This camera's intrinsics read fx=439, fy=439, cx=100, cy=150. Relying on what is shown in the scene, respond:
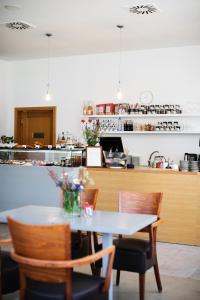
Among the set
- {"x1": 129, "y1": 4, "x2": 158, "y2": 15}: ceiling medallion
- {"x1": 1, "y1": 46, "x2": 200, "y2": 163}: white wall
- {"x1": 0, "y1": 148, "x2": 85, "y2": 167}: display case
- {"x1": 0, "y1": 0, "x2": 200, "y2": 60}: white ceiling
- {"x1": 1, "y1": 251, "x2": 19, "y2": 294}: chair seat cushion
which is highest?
{"x1": 0, "y1": 0, "x2": 200, "y2": 60}: white ceiling

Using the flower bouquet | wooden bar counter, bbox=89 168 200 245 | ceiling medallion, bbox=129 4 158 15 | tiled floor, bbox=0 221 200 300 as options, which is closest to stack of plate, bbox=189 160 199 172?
wooden bar counter, bbox=89 168 200 245

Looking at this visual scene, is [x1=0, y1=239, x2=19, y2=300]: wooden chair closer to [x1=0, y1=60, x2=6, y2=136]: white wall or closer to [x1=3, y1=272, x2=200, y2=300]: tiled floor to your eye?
[x1=3, y1=272, x2=200, y2=300]: tiled floor

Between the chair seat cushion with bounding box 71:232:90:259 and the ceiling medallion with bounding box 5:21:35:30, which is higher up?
the ceiling medallion with bounding box 5:21:35:30

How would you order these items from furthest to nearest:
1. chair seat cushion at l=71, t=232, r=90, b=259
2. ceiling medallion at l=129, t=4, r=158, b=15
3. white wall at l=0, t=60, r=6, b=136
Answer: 1. white wall at l=0, t=60, r=6, b=136
2. ceiling medallion at l=129, t=4, r=158, b=15
3. chair seat cushion at l=71, t=232, r=90, b=259

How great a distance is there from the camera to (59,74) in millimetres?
8664

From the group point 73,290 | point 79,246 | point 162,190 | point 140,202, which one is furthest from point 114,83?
point 73,290

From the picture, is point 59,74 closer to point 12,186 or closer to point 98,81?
point 98,81

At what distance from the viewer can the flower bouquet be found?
332 cm

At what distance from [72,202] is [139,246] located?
680 mm

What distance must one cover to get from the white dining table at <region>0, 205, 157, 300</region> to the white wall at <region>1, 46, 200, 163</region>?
439cm

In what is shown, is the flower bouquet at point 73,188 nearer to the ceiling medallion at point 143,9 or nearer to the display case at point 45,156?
the ceiling medallion at point 143,9

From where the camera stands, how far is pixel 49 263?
7.88 feet

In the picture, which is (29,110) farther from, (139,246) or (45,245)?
(45,245)

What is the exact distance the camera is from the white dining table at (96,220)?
9.66ft
